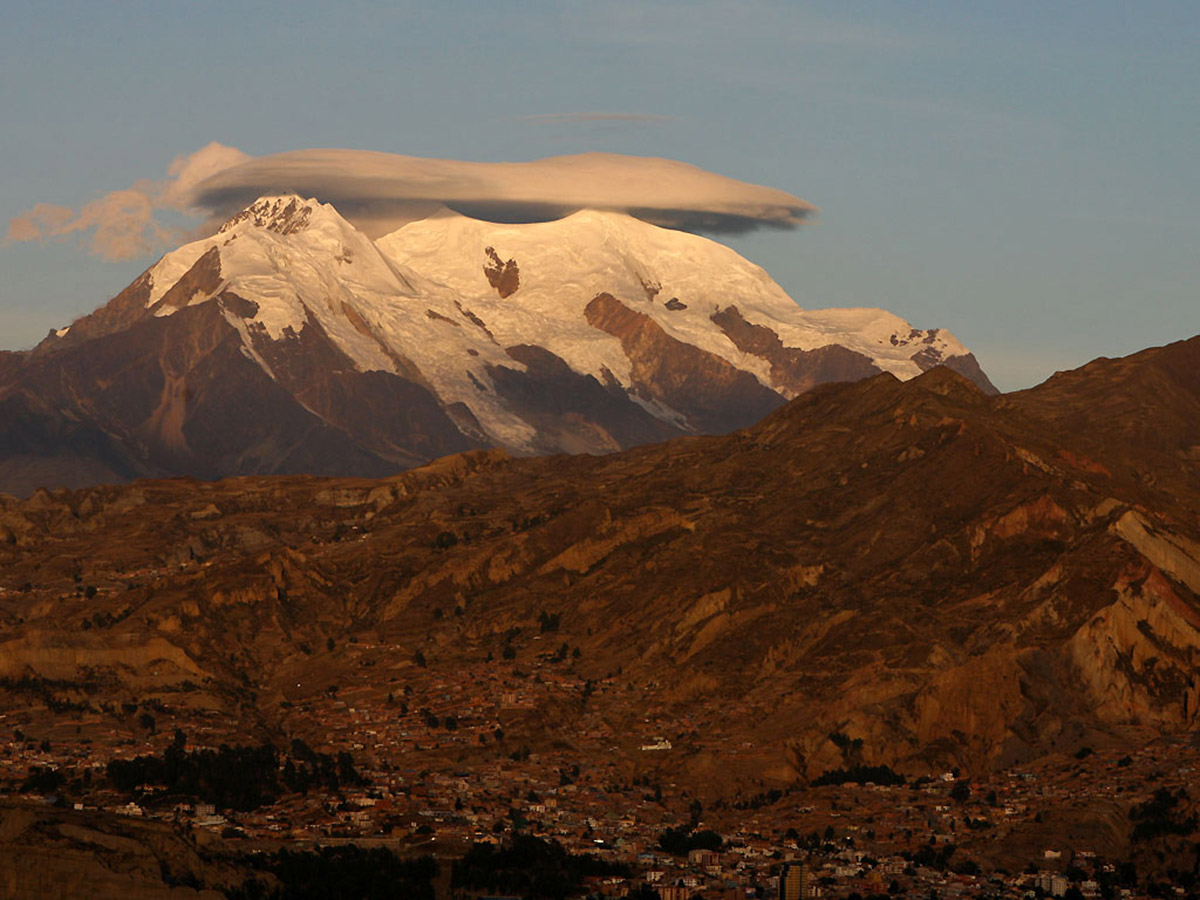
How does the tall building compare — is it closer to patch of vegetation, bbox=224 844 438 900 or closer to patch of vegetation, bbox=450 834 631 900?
patch of vegetation, bbox=450 834 631 900

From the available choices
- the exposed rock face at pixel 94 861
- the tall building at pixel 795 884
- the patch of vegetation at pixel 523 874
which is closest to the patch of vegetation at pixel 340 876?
the patch of vegetation at pixel 523 874

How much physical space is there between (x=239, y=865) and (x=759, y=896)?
34682mm

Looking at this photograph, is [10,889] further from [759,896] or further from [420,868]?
[759,896]

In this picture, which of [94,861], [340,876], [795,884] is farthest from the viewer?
[340,876]

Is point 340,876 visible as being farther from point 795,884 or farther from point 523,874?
point 795,884

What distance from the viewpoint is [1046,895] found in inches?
7594

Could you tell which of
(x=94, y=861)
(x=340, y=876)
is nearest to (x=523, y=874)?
(x=340, y=876)

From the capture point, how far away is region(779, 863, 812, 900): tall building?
7431 inches

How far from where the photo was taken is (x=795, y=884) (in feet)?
621

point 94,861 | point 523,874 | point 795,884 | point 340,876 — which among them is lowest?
point 795,884

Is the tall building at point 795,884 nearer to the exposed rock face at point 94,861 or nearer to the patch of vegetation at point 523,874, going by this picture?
the patch of vegetation at point 523,874

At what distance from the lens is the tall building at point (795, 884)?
188750mm

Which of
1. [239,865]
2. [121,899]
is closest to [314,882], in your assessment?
[239,865]

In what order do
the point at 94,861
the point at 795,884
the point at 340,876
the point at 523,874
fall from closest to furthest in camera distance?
the point at 94,861
the point at 795,884
the point at 340,876
the point at 523,874
